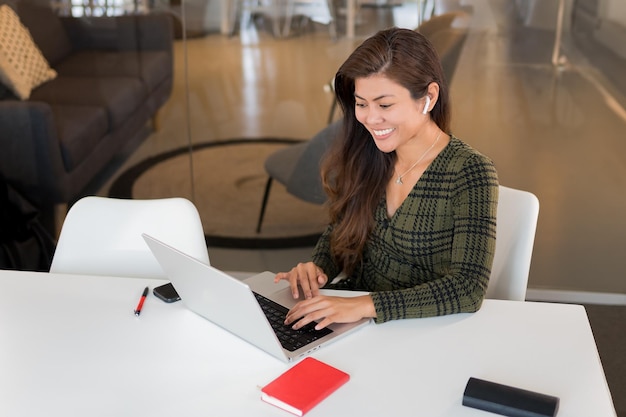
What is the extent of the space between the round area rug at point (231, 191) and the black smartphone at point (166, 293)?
1.76 meters

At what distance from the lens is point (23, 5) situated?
3.66 m

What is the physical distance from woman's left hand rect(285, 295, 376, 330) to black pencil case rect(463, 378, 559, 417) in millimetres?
339

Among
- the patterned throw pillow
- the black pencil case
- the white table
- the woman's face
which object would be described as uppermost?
the woman's face

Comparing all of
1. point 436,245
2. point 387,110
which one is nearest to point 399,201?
point 436,245

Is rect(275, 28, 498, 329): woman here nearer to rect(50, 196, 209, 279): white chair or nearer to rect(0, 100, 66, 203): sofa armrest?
rect(50, 196, 209, 279): white chair

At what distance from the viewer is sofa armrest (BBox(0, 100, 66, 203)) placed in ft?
12.1

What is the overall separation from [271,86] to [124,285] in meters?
1.75

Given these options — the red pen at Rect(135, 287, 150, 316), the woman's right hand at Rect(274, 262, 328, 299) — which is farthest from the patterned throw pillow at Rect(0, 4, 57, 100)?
the woman's right hand at Rect(274, 262, 328, 299)

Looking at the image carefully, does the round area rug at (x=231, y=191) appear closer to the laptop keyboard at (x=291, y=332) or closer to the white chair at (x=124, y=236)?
the white chair at (x=124, y=236)

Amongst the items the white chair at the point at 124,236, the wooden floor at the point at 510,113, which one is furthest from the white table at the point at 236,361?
the wooden floor at the point at 510,113

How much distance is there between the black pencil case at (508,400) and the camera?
1543 millimetres

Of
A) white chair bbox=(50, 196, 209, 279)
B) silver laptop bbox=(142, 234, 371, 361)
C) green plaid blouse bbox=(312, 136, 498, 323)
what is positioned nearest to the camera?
silver laptop bbox=(142, 234, 371, 361)

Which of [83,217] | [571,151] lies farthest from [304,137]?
[83,217]

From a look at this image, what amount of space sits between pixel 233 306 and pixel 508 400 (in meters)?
0.57
